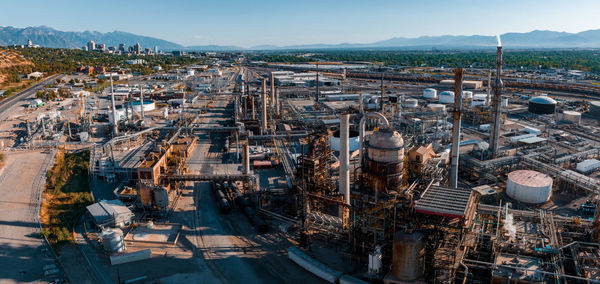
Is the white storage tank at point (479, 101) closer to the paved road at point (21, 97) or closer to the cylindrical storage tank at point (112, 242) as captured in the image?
the cylindrical storage tank at point (112, 242)

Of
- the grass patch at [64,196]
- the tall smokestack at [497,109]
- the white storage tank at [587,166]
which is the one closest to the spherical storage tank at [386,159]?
the tall smokestack at [497,109]

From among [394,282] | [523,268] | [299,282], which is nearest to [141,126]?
[299,282]

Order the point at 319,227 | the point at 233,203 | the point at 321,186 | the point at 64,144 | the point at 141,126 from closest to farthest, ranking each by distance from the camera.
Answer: the point at 319,227, the point at 321,186, the point at 233,203, the point at 64,144, the point at 141,126

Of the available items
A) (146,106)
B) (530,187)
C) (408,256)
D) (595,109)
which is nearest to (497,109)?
(530,187)

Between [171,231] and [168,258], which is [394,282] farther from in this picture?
[171,231]

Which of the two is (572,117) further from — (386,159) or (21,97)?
(21,97)

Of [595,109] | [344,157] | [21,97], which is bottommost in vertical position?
[595,109]
